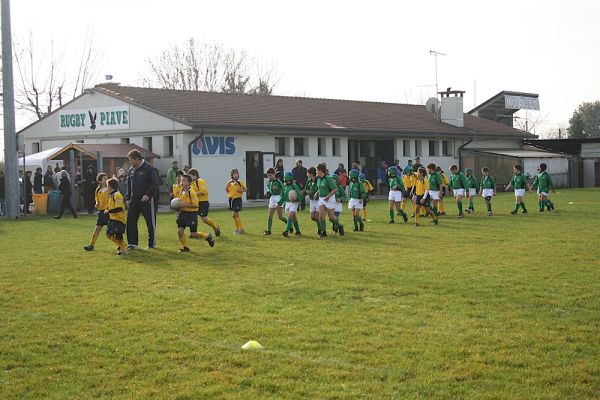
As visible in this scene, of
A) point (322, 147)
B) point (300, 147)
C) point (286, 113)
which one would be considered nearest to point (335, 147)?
point (322, 147)

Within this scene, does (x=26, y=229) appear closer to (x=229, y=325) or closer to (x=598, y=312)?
(x=229, y=325)

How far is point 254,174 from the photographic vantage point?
37.9 m

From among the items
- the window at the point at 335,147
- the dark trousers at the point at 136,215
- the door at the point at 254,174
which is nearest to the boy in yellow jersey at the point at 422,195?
the dark trousers at the point at 136,215

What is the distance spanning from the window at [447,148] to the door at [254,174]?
15706mm

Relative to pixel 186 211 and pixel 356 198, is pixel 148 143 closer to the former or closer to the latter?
pixel 356 198

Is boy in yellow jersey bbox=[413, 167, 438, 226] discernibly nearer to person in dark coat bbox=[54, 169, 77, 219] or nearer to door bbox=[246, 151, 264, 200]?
person in dark coat bbox=[54, 169, 77, 219]

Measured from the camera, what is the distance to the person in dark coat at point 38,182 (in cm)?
3117

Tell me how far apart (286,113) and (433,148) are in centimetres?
1067

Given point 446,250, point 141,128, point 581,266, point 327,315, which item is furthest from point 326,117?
point 327,315

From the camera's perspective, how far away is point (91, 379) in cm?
685

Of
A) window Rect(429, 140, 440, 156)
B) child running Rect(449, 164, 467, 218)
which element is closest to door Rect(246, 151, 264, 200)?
child running Rect(449, 164, 467, 218)

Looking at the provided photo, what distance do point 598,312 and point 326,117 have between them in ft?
116

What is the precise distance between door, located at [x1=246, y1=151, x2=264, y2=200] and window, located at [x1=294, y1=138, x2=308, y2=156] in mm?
3252

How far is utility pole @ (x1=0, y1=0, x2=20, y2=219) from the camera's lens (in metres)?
27.8
